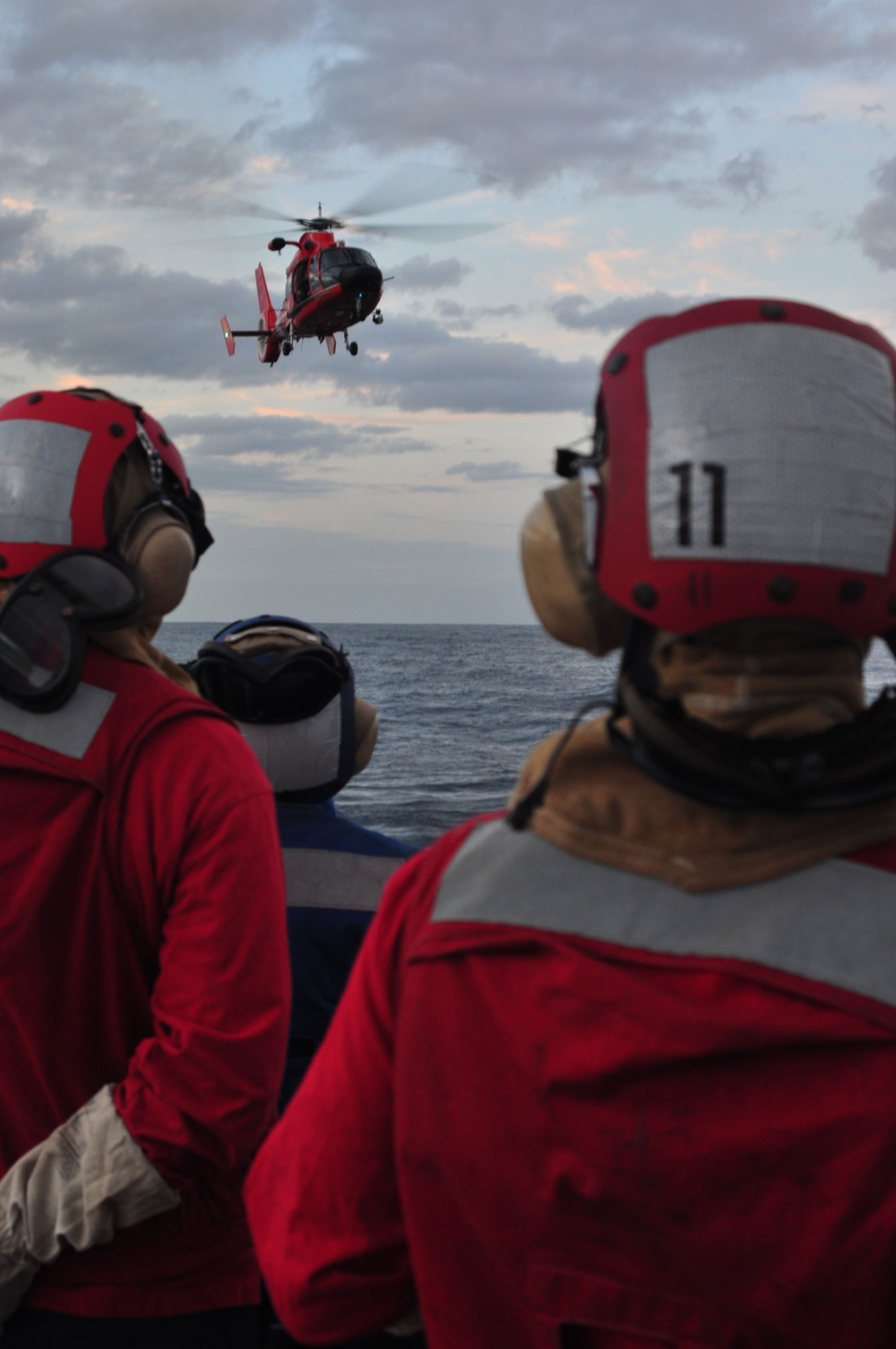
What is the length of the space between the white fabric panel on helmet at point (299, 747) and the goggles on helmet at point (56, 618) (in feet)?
3.13

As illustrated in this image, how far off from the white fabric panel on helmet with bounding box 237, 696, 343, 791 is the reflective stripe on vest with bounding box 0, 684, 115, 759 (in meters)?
0.97

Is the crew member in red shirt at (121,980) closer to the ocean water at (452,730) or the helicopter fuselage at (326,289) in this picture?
the ocean water at (452,730)

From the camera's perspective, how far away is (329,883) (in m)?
3.08

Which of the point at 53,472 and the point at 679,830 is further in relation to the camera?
the point at 53,472

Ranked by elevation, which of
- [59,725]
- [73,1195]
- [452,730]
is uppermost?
[59,725]

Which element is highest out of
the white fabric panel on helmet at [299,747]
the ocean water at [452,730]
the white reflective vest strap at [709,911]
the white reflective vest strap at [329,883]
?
the white reflective vest strap at [709,911]

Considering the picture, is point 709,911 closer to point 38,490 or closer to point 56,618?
point 56,618

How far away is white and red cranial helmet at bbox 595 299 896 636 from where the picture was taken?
122cm

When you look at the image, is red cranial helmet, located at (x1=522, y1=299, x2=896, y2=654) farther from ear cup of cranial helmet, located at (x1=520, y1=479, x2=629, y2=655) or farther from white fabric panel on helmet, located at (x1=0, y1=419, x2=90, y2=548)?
white fabric panel on helmet, located at (x1=0, y1=419, x2=90, y2=548)

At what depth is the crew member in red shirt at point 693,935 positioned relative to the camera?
115 cm

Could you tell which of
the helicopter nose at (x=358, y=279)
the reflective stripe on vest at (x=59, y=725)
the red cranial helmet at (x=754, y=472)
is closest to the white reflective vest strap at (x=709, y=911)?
the red cranial helmet at (x=754, y=472)

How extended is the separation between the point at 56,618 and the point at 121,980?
687 mm

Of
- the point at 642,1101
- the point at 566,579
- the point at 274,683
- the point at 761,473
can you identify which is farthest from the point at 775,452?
the point at 274,683

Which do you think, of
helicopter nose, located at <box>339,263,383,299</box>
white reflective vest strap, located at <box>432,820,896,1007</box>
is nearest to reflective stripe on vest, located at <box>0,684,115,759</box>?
white reflective vest strap, located at <box>432,820,896,1007</box>
